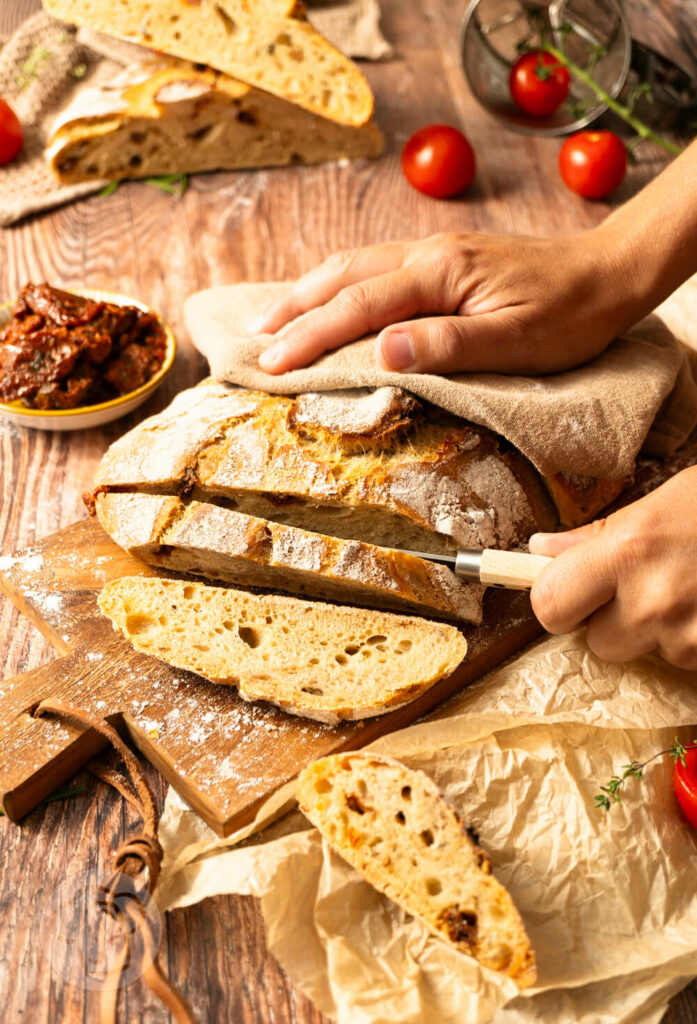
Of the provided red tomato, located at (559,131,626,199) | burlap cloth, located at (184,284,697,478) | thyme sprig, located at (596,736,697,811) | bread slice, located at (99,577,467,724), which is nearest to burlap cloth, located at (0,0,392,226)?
red tomato, located at (559,131,626,199)

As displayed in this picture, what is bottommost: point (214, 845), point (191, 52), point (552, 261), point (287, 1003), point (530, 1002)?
point (530, 1002)

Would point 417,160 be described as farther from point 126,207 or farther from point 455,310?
point 455,310

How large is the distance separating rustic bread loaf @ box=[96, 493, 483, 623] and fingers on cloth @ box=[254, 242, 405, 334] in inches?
28.8

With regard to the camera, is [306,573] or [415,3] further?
[415,3]

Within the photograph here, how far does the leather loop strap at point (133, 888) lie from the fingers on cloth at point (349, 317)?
44.1 inches

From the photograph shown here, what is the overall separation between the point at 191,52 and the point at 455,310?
2248 millimetres

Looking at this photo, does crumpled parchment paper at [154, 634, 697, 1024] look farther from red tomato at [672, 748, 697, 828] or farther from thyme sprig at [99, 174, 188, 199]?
thyme sprig at [99, 174, 188, 199]

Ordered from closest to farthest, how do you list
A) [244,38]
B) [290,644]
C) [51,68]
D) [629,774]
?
1. [629,774]
2. [290,644]
3. [244,38]
4. [51,68]

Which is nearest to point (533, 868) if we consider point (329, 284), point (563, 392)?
point (563, 392)

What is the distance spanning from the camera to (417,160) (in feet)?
13.8

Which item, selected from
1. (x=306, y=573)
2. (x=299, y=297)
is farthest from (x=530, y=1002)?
(x=299, y=297)

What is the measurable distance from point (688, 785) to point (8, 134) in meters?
3.92

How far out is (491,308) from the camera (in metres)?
2.58

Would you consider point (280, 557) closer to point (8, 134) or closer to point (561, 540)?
point (561, 540)
